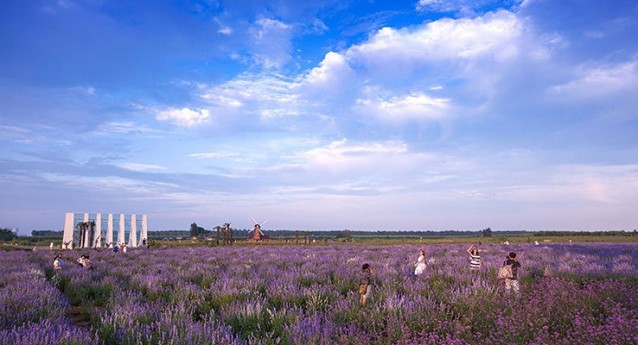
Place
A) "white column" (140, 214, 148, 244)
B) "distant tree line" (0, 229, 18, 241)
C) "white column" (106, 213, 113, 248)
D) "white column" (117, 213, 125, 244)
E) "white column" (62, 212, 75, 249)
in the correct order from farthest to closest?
"distant tree line" (0, 229, 18, 241), "white column" (140, 214, 148, 244), "white column" (117, 213, 125, 244), "white column" (106, 213, 113, 248), "white column" (62, 212, 75, 249)

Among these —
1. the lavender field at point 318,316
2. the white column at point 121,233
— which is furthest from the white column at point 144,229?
the lavender field at point 318,316

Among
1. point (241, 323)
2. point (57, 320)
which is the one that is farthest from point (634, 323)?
point (57, 320)

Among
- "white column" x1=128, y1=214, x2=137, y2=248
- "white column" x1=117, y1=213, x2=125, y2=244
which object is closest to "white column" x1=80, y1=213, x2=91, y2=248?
"white column" x1=117, y1=213, x2=125, y2=244

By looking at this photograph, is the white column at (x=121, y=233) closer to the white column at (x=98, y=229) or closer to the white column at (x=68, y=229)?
the white column at (x=98, y=229)

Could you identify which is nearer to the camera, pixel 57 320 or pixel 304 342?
pixel 304 342

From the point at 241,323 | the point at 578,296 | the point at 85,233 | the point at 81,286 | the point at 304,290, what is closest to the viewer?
the point at 241,323

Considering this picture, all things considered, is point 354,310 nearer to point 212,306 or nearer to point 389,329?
point 389,329

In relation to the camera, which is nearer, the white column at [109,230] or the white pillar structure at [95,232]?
the white pillar structure at [95,232]

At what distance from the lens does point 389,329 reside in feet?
17.4

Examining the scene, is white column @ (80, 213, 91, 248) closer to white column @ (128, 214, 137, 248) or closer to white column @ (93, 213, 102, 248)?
white column @ (93, 213, 102, 248)

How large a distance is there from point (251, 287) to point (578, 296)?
5994 millimetres

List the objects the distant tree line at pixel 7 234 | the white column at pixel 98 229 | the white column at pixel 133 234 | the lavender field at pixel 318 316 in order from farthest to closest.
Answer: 1. the distant tree line at pixel 7 234
2. the white column at pixel 133 234
3. the white column at pixel 98 229
4. the lavender field at pixel 318 316

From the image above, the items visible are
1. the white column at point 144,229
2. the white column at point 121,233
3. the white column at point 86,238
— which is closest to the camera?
the white column at point 86,238

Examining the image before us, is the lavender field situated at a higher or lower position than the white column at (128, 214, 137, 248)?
lower
